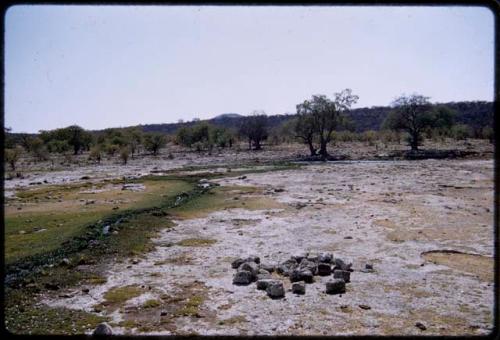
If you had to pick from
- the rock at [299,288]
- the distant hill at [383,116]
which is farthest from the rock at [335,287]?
the distant hill at [383,116]

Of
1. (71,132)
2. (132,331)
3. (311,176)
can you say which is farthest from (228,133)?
(132,331)

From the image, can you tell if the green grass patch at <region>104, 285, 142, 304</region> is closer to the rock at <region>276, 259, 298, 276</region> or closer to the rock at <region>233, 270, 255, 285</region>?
the rock at <region>233, 270, 255, 285</region>

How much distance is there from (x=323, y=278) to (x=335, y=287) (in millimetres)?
880

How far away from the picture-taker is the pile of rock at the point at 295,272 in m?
8.66

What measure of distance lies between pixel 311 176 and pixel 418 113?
94.7ft

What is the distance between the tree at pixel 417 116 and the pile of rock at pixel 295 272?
45.1 m

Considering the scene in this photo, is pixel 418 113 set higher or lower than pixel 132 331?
higher

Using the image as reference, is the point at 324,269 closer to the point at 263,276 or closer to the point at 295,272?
the point at 295,272

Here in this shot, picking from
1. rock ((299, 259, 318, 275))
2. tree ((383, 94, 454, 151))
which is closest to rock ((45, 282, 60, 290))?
rock ((299, 259, 318, 275))

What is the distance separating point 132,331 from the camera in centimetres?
707

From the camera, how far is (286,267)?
10.0 m

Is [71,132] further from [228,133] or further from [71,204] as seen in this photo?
[71,204]

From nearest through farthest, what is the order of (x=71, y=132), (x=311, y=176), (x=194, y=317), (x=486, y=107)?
(x=194, y=317)
(x=311, y=176)
(x=71, y=132)
(x=486, y=107)

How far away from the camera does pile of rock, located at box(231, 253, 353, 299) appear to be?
8664 millimetres
